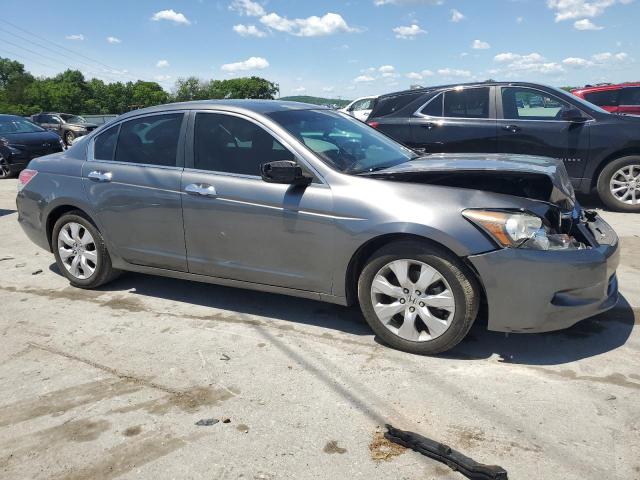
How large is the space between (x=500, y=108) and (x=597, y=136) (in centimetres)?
130

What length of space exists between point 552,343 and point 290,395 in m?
1.79

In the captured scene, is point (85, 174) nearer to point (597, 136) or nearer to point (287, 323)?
point (287, 323)

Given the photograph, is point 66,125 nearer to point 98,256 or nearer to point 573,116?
point 98,256

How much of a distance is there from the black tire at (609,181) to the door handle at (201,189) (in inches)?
224

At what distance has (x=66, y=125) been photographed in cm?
2550

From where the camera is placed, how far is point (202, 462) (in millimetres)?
2504

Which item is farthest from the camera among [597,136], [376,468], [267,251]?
[597,136]

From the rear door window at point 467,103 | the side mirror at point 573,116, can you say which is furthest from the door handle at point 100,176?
the side mirror at point 573,116

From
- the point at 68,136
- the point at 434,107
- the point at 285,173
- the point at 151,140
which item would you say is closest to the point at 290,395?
the point at 285,173

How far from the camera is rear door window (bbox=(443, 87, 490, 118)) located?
7.70 meters

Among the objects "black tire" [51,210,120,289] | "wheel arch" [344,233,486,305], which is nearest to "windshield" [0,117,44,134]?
"black tire" [51,210,120,289]

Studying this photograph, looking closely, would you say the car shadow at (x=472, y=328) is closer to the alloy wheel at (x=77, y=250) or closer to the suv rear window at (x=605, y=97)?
the alloy wheel at (x=77, y=250)

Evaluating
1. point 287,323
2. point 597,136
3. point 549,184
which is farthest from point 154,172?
point 597,136

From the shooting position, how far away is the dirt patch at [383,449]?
2.49m
